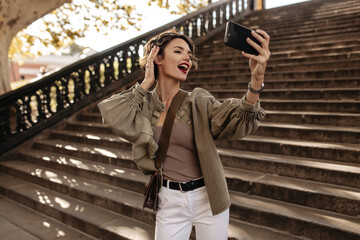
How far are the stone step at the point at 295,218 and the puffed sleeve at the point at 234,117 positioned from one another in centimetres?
167

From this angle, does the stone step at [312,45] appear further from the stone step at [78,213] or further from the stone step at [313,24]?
the stone step at [78,213]

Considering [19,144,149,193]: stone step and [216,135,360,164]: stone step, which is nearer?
[216,135,360,164]: stone step

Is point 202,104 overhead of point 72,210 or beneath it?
overhead

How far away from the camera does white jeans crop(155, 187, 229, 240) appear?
1.64 m

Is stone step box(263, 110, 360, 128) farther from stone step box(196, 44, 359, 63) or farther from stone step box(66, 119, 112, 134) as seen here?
stone step box(66, 119, 112, 134)

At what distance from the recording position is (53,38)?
9.96m

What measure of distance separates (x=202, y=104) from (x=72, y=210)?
10.1 ft

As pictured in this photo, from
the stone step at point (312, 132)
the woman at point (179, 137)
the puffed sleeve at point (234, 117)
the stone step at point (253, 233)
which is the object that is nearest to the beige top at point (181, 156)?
the woman at point (179, 137)

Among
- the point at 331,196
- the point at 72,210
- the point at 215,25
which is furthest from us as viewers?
the point at 215,25

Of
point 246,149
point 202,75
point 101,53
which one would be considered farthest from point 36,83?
point 246,149

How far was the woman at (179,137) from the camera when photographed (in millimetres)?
1587

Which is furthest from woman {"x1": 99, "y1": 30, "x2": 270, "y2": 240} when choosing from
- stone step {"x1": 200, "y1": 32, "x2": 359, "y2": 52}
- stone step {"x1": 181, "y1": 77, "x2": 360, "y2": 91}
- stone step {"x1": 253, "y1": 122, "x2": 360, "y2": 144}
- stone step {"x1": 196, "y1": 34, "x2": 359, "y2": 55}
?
stone step {"x1": 200, "y1": 32, "x2": 359, "y2": 52}

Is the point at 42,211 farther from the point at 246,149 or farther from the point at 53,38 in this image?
the point at 53,38

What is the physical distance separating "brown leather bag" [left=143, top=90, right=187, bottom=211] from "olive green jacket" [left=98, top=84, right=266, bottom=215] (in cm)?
3
